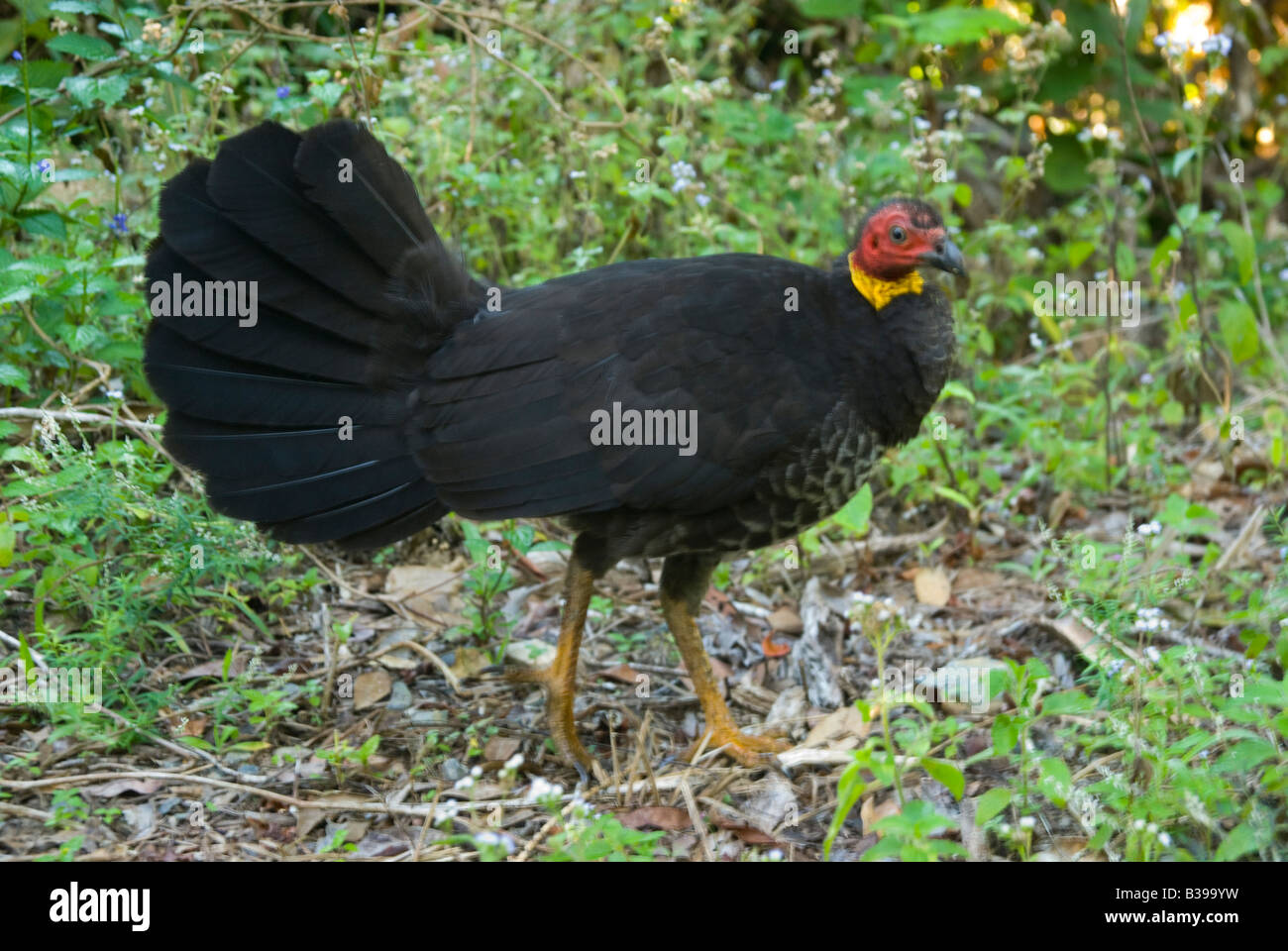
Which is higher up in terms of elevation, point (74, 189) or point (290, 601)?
point (74, 189)

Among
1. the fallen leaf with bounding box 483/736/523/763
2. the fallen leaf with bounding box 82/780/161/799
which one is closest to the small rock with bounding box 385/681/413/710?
the fallen leaf with bounding box 483/736/523/763

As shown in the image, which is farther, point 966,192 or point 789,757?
point 966,192

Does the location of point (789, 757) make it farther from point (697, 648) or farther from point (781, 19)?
point (781, 19)

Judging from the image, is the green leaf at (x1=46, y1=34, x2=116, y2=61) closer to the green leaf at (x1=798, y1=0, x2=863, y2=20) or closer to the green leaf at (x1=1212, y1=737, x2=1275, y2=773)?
the green leaf at (x1=1212, y1=737, x2=1275, y2=773)

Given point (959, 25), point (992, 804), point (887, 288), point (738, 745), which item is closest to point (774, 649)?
point (738, 745)

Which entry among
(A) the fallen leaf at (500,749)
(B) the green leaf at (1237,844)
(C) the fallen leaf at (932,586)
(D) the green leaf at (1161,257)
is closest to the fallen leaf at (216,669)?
(A) the fallen leaf at (500,749)

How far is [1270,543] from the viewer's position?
4.83 m

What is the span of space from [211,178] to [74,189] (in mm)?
Answer: 2421

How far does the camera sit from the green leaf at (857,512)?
4570mm

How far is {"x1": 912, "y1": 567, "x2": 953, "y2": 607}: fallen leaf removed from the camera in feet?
15.7

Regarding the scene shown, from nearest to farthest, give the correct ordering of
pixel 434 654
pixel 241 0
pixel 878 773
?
pixel 878 773 → pixel 434 654 → pixel 241 0

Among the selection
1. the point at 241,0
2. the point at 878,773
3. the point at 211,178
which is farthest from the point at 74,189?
the point at 878,773

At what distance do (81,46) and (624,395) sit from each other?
2.26 meters

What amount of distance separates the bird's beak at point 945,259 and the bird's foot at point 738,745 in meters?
1.63
